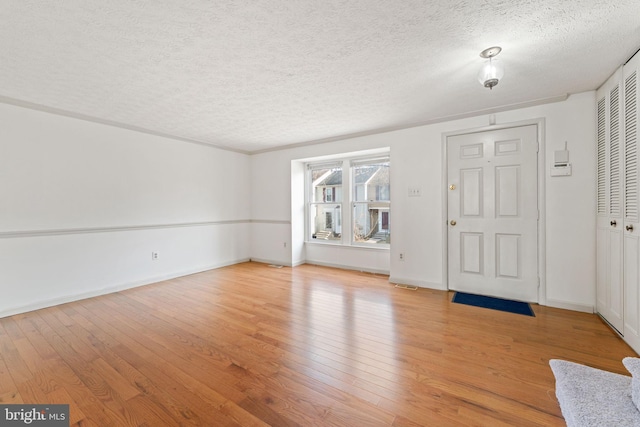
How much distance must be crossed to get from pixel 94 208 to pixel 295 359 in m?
3.47

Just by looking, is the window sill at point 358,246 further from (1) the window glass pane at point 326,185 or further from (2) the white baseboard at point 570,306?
(2) the white baseboard at point 570,306

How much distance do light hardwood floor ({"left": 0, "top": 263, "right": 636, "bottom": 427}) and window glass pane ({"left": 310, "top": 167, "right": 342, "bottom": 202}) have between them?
236cm

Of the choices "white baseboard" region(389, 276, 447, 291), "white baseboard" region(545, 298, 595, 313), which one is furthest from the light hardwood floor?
"white baseboard" region(389, 276, 447, 291)

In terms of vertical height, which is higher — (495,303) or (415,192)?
(415,192)

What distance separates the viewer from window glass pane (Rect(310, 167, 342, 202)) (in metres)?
5.25

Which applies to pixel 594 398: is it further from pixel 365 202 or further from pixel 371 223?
pixel 365 202

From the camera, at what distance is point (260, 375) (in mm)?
1920

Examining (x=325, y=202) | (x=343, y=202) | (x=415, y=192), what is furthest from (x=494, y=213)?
(x=325, y=202)

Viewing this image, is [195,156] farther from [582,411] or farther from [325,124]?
[582,411]

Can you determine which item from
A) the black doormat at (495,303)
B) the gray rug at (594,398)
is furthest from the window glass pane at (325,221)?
the gray rug at (594,398)

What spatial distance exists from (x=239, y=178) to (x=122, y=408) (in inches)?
178

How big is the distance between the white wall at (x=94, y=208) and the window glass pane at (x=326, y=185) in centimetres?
190

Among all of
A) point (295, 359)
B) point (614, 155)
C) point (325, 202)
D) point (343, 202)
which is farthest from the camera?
point (325, 202)

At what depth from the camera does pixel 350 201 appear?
5.05 m
